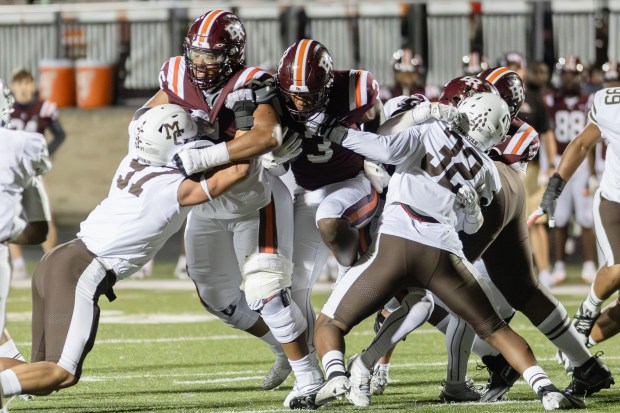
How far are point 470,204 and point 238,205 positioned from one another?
0.99m

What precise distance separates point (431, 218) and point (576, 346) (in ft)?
3.12

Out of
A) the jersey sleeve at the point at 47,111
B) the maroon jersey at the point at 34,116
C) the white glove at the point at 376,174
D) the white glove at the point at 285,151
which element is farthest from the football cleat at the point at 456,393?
the jersey sleeve at the point at 47,111

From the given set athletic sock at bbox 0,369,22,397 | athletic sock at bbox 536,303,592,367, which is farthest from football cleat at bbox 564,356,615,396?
athletic sock at bbox 0,369,22,397

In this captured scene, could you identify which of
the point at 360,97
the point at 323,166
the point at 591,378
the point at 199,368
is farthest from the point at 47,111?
the point at 591,378

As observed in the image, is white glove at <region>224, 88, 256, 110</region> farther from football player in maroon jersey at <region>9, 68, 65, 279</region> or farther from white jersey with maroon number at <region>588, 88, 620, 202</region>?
football player in maroon jersey at <region>9, 68, 65, 279</region>

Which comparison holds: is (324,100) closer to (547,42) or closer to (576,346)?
(576,346)

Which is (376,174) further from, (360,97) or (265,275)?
(265,275)

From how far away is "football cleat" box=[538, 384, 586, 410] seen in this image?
5.06m

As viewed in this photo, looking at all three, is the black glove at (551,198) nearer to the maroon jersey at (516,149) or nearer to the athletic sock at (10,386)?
the maroon jersey at (516,149)

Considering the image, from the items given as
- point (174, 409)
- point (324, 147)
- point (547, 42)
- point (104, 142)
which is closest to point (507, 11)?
point (547, 42)

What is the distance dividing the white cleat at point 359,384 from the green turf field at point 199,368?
0.06 meters

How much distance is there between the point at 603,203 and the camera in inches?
259

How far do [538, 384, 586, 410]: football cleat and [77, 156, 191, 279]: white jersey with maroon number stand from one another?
157cm

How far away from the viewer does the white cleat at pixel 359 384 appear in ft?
17.4
